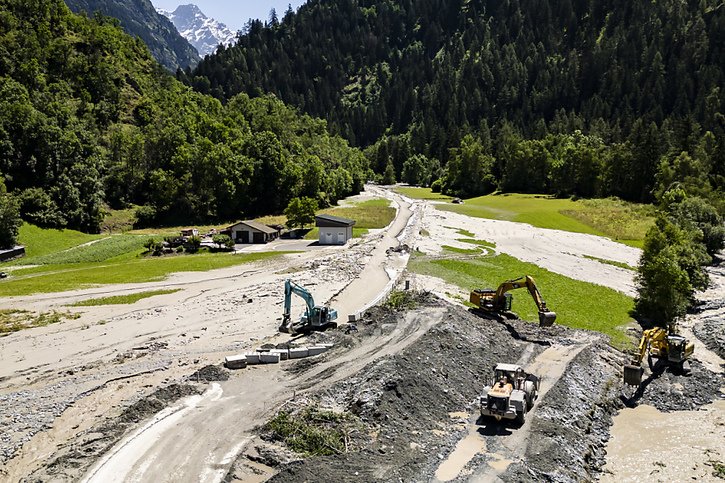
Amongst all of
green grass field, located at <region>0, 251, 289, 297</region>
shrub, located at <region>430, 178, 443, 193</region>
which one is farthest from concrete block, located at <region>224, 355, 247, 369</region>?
shrub, located at <region>430, 178, 443, 193</region>

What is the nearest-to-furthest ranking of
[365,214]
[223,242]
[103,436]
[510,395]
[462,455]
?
[103,436] → [462,455] → [510,395] → [223,242] → [365,214]

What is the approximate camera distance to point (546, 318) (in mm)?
41000

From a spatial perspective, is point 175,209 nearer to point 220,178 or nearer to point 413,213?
point 220,178

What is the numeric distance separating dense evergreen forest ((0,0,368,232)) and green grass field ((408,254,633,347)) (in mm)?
56566

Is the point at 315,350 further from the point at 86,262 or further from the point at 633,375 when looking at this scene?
the point at 86,262

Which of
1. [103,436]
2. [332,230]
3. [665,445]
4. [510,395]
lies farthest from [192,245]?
[665,445]

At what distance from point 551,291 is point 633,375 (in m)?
22.2

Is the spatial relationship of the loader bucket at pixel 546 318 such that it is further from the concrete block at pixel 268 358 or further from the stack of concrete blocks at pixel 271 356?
the concrete block at pixel 268 358

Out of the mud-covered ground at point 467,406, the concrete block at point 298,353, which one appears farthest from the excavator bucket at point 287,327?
the mud-covered ground at point 467,406

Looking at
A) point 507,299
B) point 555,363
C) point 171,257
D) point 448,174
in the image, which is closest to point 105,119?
point 171,257

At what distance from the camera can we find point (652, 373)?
1399 inches

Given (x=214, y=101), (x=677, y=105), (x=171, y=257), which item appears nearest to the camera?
(x=171, y=257)

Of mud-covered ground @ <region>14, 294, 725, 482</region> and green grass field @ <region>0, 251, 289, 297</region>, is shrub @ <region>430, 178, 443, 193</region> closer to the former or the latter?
green grass field @ <region>0, 251, 289, 297</region>

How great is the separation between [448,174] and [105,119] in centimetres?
9705
